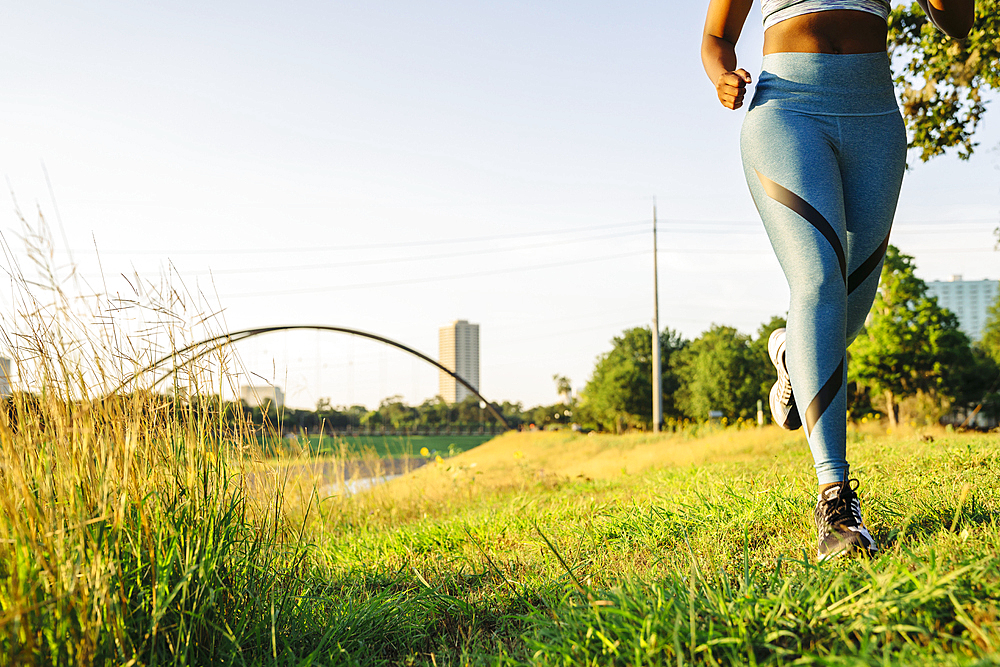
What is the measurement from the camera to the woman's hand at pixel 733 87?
185 cm

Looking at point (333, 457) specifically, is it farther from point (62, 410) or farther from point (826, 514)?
point (826, 514)

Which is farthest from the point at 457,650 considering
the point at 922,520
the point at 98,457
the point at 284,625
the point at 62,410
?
the point at 922,520

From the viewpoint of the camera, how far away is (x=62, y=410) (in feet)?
4.91

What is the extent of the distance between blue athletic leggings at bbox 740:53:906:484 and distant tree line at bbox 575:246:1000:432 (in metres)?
8.02

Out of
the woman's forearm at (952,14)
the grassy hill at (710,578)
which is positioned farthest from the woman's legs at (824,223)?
the woman's forearm at (952,14)

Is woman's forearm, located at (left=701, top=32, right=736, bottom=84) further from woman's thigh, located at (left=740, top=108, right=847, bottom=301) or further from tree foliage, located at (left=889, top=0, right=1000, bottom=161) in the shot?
tree foliage, located at (left=889, top=0, right=1000, bottom=161)

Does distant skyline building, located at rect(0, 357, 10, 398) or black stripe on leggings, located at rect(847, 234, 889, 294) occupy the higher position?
black stripe on leggings, located at rect(847, 234, 889, 294)

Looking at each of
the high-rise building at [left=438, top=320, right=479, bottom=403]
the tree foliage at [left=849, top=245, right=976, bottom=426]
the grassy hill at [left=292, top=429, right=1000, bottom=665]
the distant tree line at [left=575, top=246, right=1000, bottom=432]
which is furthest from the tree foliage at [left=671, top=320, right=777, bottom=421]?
the high-rise building at [left=438, top=320, right=479, bottom=403]

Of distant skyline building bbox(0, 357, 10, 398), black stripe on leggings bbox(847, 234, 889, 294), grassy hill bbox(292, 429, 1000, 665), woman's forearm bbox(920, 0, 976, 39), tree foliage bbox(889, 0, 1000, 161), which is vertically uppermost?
tree foliage bbox(889, 0, 1000, 161)

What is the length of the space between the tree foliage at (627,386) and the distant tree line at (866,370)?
7cm

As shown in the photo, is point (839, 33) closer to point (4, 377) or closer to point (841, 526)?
point (841, 526)

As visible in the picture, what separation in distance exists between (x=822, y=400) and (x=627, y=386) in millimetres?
46779

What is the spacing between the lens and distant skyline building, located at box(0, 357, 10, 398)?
A: 1624 millimetres

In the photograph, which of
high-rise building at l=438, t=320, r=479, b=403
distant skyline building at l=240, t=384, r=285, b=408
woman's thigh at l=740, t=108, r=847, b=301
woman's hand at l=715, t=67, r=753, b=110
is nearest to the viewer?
woman's thigh at l=740, t=108, r=847, b=301
